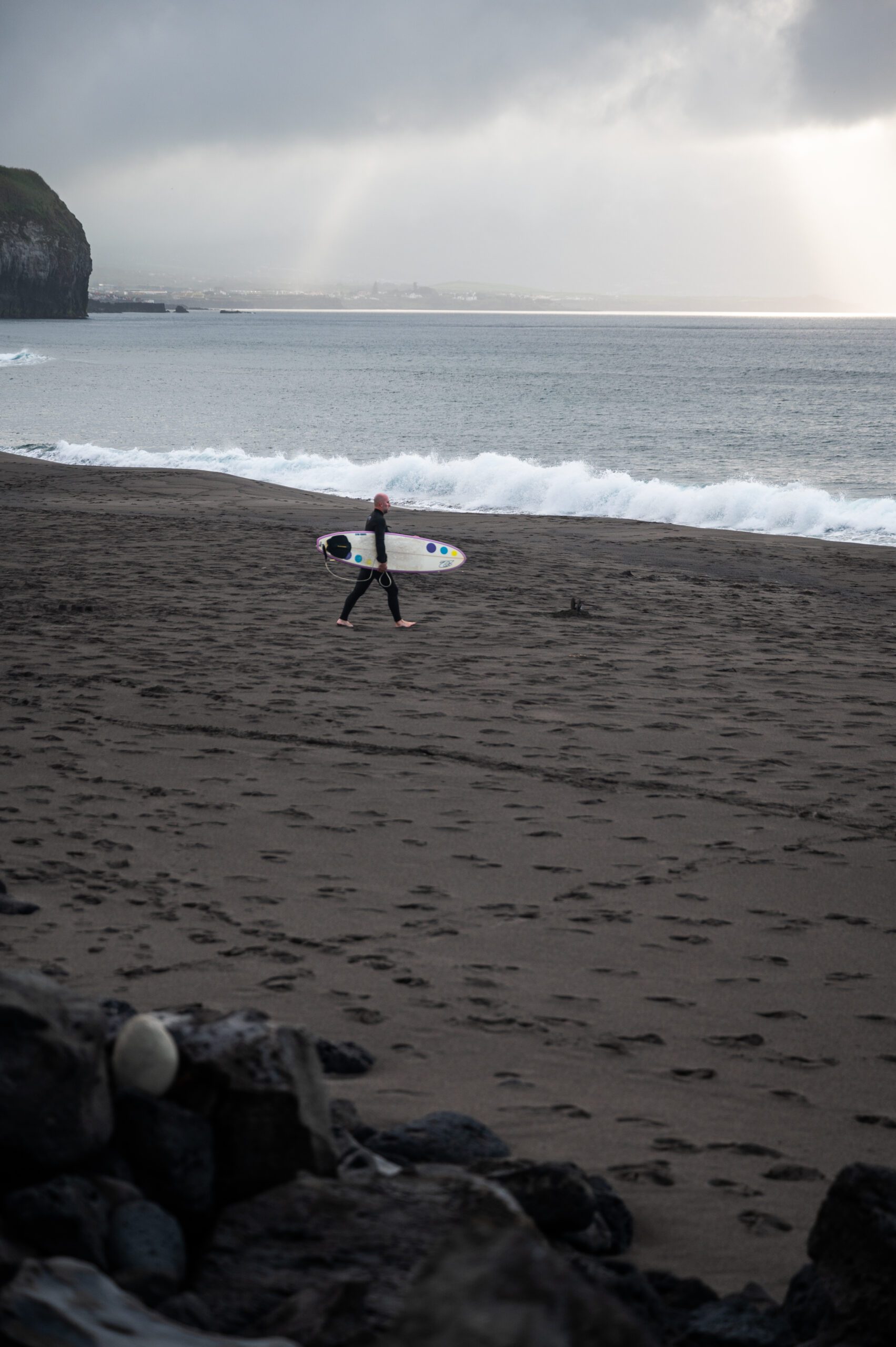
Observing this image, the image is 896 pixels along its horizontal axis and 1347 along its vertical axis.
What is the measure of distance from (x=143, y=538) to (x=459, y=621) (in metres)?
7.77

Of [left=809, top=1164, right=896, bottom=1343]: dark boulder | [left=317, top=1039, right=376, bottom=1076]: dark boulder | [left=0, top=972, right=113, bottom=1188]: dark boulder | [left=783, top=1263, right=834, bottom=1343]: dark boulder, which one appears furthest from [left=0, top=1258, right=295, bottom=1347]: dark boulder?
[left=317, top=1039, right=376, bottom=1076]: dark boulder

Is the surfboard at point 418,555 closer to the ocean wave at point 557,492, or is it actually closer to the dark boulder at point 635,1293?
the ocean wave at point 557,492

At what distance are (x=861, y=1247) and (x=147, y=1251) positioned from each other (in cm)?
206

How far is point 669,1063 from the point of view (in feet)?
16.9

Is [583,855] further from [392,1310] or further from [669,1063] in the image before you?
[392,1310]

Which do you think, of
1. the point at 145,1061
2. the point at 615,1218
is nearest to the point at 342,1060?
the point at 615,1218

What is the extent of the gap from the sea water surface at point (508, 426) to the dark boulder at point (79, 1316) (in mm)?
23193

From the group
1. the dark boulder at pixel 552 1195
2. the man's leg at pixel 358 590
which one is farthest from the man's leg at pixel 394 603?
the dark boulder at pixel 552 1195

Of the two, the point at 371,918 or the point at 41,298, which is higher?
the point at 41,298

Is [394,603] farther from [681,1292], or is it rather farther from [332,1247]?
[332,1247]

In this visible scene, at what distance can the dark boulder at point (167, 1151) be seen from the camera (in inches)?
134

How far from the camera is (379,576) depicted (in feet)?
44.2

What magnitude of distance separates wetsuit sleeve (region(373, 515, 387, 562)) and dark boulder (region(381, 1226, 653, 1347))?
11.3 meters

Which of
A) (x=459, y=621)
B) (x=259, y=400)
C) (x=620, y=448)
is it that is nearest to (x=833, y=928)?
(x=459, y=621)
